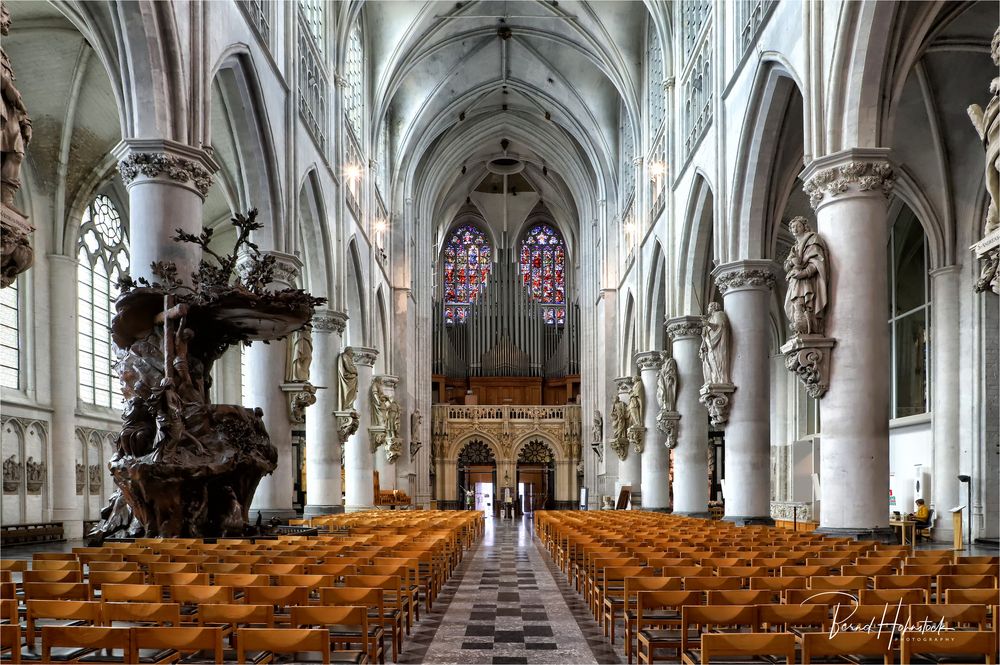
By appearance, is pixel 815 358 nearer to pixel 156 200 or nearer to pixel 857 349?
pixel 857 349

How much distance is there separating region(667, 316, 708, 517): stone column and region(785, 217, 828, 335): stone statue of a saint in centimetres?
1147

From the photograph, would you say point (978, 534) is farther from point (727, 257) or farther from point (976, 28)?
point (976, 28)

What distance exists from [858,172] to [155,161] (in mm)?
10528

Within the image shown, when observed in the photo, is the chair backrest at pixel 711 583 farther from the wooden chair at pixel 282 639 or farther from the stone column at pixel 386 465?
the stone column at pixel 386 465

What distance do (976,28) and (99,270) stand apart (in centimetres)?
2437

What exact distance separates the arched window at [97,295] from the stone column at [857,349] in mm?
21007

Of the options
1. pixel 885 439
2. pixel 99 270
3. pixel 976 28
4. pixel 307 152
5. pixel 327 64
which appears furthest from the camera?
pixel 99 270

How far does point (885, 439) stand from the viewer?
44.3 feet

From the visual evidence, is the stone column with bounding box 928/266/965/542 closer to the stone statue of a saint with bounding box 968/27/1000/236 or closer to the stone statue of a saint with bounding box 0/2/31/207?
the stone statue of a saint with bounding box 968/27/1000/236

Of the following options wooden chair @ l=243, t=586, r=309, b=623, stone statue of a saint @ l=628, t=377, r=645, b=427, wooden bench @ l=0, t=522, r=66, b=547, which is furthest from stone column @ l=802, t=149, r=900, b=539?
wooden bench @ l=0, t=522, r=66, b=547

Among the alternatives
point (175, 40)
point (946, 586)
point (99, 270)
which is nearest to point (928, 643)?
point (946, 586)

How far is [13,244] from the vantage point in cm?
725

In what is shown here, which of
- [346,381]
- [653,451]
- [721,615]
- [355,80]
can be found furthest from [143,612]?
[355,80]

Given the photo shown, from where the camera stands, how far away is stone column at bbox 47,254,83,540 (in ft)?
81.3
